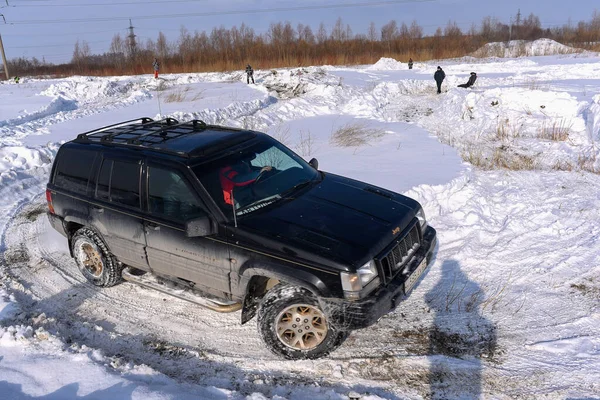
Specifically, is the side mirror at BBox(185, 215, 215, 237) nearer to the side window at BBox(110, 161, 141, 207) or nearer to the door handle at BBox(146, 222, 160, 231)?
the door handle at BBox(146, 222, 160, 231)

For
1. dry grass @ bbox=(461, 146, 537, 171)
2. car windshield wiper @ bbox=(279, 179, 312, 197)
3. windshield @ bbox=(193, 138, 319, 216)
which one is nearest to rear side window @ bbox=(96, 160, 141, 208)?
windshield @ bbox=(193, 138, 319, 216)

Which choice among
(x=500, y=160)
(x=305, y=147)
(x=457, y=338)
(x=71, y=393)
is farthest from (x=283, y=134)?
(x=71, y=393)

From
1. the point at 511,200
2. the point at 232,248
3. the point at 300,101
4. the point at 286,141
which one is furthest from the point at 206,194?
the point at 300,101

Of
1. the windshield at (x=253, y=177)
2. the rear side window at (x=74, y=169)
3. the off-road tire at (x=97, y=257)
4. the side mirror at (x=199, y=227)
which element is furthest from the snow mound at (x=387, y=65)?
the side mirror at (x=199, y=227)

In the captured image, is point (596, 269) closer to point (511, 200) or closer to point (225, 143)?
point (511, 200)

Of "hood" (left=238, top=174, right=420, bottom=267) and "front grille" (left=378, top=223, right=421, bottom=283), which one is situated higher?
"hood" (left=238, top=174, right=420, bottom=267)

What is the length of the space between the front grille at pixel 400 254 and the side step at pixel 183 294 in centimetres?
145

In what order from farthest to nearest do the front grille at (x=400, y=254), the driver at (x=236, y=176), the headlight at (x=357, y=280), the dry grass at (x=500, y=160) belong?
the dry grass at (x=500, y=160)
the driver at (x=236, y=176)
the front grille at (x=400, y=254)
the headlight at (x=357, y=280)

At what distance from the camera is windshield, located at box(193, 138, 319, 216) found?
434 cm

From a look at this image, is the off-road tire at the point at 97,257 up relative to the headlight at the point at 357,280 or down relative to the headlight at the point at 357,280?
down

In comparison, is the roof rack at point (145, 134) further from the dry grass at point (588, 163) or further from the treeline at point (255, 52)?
the treeline at point (255, 52)

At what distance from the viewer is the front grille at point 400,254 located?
3.94 meters

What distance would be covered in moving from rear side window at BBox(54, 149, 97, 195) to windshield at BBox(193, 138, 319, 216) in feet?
5.56

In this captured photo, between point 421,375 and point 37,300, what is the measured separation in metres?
4.34
